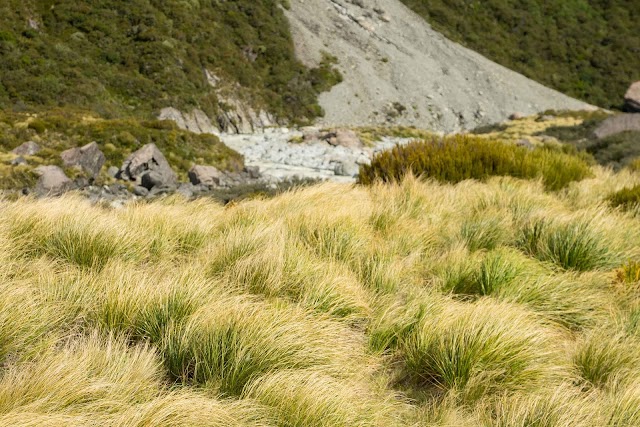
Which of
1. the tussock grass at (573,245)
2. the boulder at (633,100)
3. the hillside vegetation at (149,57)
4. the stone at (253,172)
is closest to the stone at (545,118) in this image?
the boulder at (633,100)

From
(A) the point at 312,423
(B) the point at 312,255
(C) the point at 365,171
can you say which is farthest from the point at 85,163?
(A) the point at 312,423

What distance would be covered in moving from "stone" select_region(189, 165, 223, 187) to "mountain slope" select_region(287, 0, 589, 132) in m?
32.8

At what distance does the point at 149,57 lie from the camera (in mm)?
43844

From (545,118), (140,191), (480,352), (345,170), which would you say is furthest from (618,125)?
(480,352)

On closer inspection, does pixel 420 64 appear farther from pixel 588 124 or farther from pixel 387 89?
pixel 588 124

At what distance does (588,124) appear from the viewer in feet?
99.9

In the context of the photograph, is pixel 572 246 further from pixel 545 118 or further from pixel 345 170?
pixel 545 118

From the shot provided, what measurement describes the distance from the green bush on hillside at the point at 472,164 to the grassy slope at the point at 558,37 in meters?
64.0

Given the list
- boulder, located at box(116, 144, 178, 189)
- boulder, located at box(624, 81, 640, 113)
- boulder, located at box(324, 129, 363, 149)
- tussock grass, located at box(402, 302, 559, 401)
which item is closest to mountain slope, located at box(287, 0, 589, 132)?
boulder, located at box(624, 81, 640, 113)

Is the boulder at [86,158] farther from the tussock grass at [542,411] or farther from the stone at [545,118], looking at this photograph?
the stone at [545,118]

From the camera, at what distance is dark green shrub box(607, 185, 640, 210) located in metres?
6.65

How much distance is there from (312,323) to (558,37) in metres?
85.3

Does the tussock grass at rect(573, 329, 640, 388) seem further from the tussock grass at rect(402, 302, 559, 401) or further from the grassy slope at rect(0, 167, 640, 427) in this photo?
the tussock grass at rect(402, 302, 559, 401)

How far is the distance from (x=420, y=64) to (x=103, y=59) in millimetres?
34032
